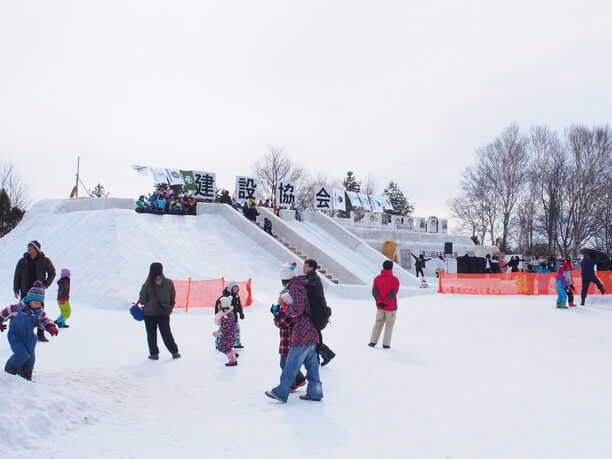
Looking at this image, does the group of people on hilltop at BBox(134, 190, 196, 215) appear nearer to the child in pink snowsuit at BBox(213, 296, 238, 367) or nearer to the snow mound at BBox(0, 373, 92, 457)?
the child in pink snowsuit at BBox(213, 296, 238, 367)

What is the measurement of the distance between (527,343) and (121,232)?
14.4 metres

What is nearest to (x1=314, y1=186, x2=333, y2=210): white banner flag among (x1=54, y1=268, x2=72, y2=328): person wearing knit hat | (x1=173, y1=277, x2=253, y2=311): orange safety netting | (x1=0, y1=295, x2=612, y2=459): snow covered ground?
(x1=173, y1=277, x2=253, y2=311): orange safety netting

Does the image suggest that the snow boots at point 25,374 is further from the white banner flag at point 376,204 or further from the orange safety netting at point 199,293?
the white banner flag at point 376,204

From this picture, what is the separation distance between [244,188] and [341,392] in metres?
24.7

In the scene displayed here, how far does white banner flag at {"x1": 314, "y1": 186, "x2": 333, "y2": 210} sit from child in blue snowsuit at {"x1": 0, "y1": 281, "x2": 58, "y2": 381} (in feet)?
94.1

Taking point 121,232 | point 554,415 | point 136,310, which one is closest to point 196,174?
point 121,232

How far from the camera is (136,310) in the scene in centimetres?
819

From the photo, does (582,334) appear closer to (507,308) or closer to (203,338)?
(507,308)

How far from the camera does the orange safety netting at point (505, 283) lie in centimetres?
1786

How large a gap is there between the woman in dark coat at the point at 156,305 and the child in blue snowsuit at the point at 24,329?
231 centimetres

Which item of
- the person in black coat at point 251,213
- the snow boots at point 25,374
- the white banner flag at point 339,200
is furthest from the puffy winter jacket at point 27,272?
the white banner flag at point 339,200

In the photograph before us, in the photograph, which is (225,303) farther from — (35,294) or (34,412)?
(34,412)

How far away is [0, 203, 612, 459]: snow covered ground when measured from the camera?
14.9 feet

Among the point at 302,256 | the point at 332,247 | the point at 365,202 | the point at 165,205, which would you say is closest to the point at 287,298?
the point at 302,256
